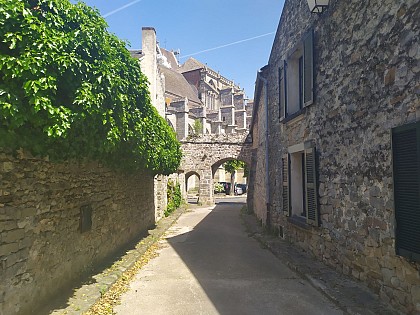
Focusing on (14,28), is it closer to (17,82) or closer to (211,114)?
(17,82)

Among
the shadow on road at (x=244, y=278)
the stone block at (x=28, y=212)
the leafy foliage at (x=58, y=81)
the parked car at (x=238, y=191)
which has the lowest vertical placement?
the shadow on road at (x=244, y=278)

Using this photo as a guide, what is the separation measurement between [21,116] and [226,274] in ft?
14.7

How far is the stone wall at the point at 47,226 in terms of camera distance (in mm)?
3592

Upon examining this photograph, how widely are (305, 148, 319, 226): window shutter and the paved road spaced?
1.17 m

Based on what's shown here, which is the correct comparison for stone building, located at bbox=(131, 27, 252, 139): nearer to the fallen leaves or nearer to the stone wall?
the stone wall

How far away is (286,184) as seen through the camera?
8398 millimetres

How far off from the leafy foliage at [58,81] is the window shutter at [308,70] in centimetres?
370

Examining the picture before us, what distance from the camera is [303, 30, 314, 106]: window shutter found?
6527mm

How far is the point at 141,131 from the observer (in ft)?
23.4

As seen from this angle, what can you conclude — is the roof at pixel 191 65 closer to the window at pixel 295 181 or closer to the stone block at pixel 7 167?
the window at pixel 295 181

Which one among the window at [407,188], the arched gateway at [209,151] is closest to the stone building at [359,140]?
the window at [407,188]

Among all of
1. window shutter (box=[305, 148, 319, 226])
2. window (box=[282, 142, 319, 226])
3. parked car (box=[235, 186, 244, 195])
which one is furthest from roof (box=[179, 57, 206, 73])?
window shutter (box=[305, 148, 319, 226])

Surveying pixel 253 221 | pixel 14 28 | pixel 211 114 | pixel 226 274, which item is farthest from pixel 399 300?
pixel 211 114

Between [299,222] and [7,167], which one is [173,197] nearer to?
[299,222]
